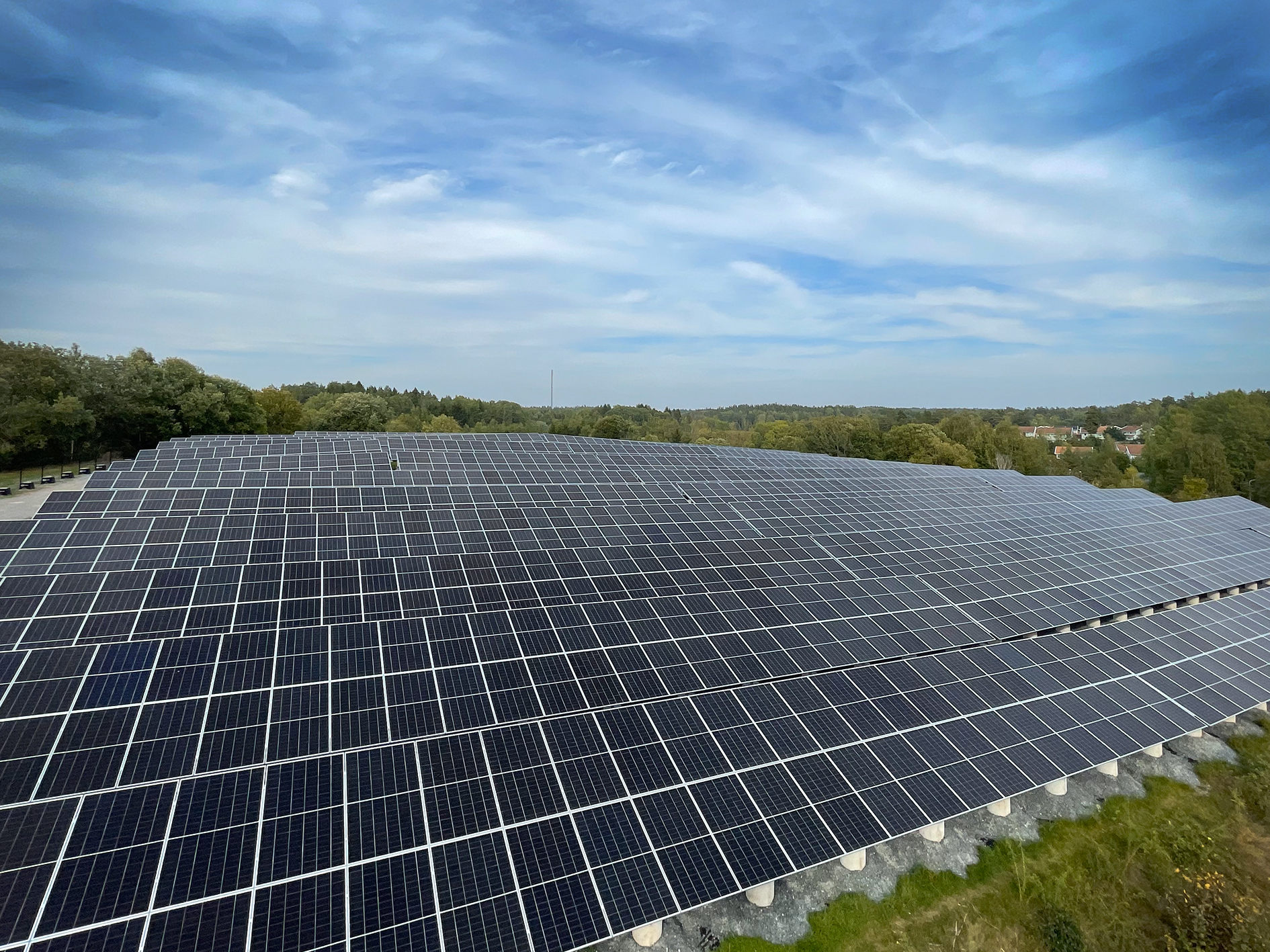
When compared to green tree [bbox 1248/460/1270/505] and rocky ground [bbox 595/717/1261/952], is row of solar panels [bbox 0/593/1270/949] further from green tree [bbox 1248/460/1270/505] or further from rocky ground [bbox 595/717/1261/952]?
green tree [bbox 1248/460/1270/505]

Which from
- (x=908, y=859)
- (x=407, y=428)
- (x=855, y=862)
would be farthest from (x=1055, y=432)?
(x=855, y=862)

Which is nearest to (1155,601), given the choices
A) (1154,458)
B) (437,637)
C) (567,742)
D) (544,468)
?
(567,742)

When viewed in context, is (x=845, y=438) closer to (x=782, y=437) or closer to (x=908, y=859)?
(x=782, y=437)

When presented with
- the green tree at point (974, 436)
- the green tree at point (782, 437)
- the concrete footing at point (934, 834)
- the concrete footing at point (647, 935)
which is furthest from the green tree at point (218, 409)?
the green tree at point (974, 436)

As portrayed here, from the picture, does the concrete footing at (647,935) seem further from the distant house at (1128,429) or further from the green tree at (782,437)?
the distant house at (1128,429)

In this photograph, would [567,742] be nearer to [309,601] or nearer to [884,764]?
[884,764]
